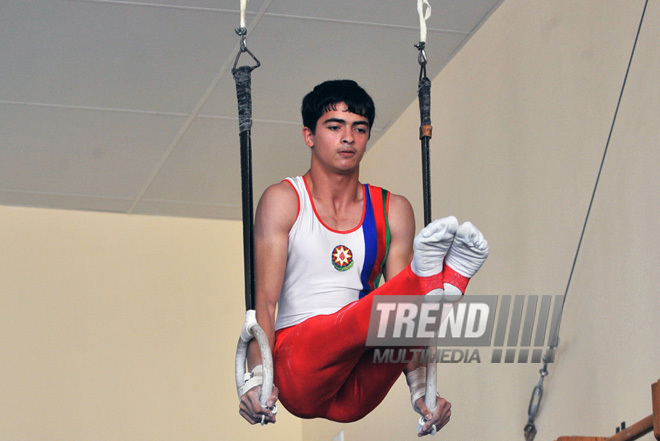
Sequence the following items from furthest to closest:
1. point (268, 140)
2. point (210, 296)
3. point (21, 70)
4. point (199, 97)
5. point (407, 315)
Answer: point (210, 296) → point (268, 140) → point (199, 97) → point (21, 70) → point (407, 315)

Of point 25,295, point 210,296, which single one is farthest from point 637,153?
point 25,295

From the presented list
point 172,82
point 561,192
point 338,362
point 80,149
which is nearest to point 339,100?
point 338,362

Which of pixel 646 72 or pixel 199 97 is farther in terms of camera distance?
pixel 199 97

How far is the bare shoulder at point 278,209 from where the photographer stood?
2.51 m

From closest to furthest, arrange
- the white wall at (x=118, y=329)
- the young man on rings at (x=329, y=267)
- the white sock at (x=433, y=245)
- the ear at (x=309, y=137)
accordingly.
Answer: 1. the white sock at (x=433, y=245)
2. the young man on rings at (x=329, y=267)
3. the ear at (x=309, y=137)
4. the white wall at (x=118, y=329)

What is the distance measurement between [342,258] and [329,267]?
4 centimetres

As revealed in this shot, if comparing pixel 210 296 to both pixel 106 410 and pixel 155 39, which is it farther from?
pixel 155 39

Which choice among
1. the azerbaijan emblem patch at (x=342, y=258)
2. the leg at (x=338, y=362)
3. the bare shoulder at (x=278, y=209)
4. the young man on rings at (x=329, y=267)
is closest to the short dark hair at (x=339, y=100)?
the young man on rings at (x=329, y=267)

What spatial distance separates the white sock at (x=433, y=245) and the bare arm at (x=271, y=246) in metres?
0.56

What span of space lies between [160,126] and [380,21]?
1.22 metres

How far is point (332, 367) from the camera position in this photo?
2.31 metres

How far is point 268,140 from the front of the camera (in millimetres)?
4555

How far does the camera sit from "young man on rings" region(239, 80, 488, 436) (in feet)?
7.62

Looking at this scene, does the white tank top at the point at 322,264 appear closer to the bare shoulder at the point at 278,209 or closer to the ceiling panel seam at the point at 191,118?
the bare shoulder at the point at 278,209
